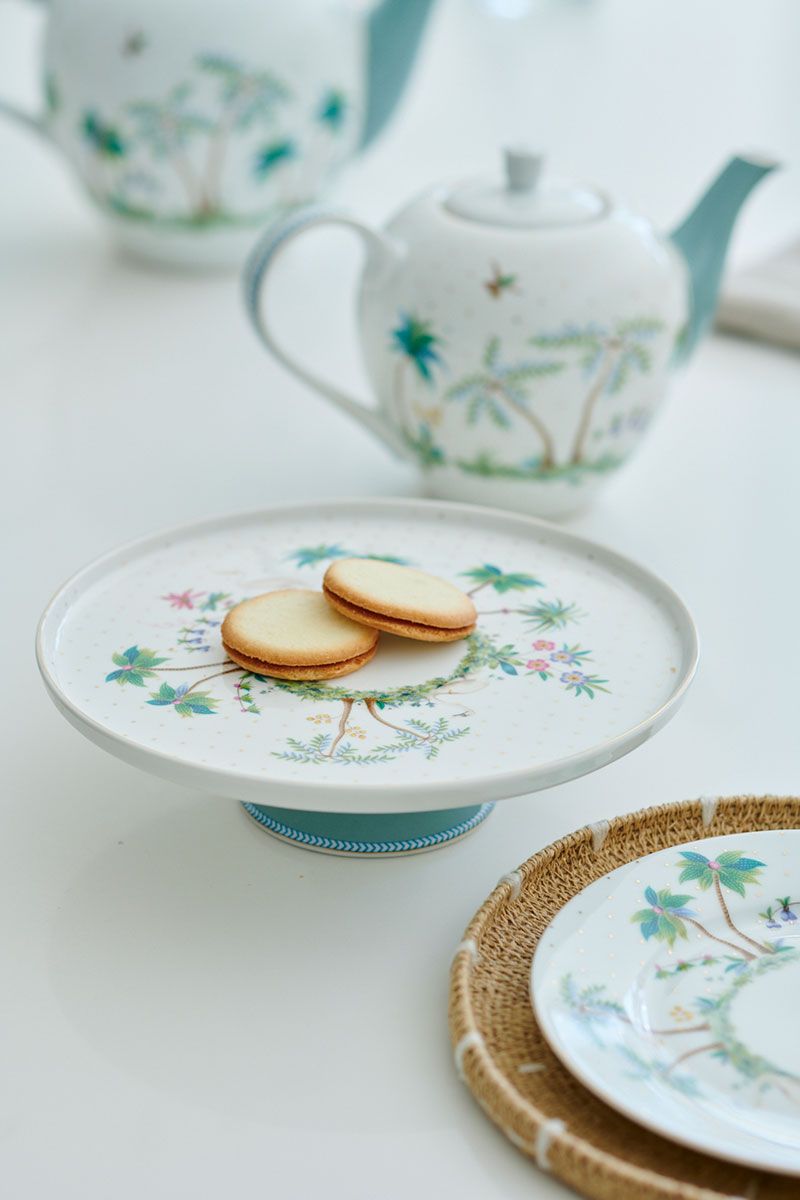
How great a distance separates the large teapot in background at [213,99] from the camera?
1.14m

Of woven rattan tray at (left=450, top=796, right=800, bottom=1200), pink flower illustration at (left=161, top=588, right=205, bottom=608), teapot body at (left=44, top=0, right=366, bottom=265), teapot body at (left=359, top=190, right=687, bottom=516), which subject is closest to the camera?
woven rattan tray at (left=450, top=796, right=800, bottom=1200)

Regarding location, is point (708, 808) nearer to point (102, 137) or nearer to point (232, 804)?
point (232, 804)

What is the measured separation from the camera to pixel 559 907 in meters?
0.54

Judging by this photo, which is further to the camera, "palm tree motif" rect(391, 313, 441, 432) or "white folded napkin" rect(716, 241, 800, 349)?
"white folded napkin" rect(716, 241, 800, 349)

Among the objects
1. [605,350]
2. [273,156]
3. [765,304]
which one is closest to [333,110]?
[273,156]

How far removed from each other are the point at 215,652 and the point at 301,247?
897 millimetres

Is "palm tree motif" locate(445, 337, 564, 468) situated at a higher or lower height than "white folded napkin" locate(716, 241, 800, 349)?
higher

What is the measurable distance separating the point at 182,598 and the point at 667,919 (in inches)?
10.2

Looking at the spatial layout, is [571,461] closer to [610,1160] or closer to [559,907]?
[559,907]

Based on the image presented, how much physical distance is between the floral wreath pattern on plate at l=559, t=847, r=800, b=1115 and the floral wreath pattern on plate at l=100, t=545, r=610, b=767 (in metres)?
0.09

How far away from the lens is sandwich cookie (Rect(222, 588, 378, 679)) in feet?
1.90

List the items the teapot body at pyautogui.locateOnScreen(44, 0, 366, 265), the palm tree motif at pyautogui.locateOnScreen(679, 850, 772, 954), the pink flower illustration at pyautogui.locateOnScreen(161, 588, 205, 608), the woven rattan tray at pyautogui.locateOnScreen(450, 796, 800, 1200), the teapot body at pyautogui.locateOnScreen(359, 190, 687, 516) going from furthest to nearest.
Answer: the teapot body at pyautogui.locateOnScreen(44, 0, 366, 265)
the teapot body at pyautogui.locateOnScreen(359, 190, 687, 516)
the pink flower illustration at pyautogui.locateOnScreen(161, 588, 205, 608)
the palm tree motif at pyautogui.locateOnScreen(679, 850, 772, 954)
the woven rattan tray at pyautogui.locateOnScreen(450, 796, 800, 1200)

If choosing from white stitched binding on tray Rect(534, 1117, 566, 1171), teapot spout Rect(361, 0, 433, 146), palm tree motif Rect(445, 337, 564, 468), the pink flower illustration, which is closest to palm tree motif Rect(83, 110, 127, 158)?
teapot spout Rect(361, 0, 433, 146)

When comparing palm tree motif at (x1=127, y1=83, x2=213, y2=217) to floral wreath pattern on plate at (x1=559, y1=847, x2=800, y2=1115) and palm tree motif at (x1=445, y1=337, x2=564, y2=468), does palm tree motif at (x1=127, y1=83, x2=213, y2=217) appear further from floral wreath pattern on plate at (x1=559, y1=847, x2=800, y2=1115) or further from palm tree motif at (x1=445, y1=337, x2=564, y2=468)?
floral wreath pattern on plate at (x1=559, y1=847, x2=800, y2=1115)
